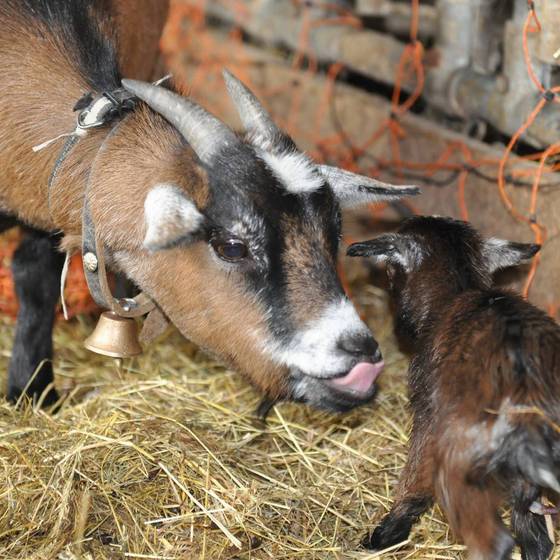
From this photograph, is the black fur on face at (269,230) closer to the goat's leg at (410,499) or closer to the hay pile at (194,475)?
the goat's leg at (410,499)

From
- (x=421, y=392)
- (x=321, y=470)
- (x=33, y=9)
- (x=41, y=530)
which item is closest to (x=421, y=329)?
(x=421, y=392)

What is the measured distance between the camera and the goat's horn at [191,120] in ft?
11.9

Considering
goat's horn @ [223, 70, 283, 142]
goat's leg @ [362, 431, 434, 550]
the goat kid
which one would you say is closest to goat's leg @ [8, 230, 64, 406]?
the goat kid

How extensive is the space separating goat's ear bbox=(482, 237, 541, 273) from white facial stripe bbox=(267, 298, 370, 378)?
1.00 m

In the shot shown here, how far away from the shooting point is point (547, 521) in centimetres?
363

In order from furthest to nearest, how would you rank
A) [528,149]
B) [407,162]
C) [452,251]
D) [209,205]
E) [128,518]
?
[407,162], [528,149], [452,251], [128,518], [209,205]

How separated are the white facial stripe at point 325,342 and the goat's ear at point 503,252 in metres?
1.00

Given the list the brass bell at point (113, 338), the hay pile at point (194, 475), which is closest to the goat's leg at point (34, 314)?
the hay pile at point (194, 475)

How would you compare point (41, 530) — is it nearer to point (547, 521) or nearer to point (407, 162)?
point (547, 521)

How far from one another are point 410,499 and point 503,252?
1.24 metres

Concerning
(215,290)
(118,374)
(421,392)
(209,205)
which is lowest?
(118,374)

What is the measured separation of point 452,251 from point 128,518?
169 centimetres

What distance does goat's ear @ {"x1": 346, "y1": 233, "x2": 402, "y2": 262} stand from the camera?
13.9 ft

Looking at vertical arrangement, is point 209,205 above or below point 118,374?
above
